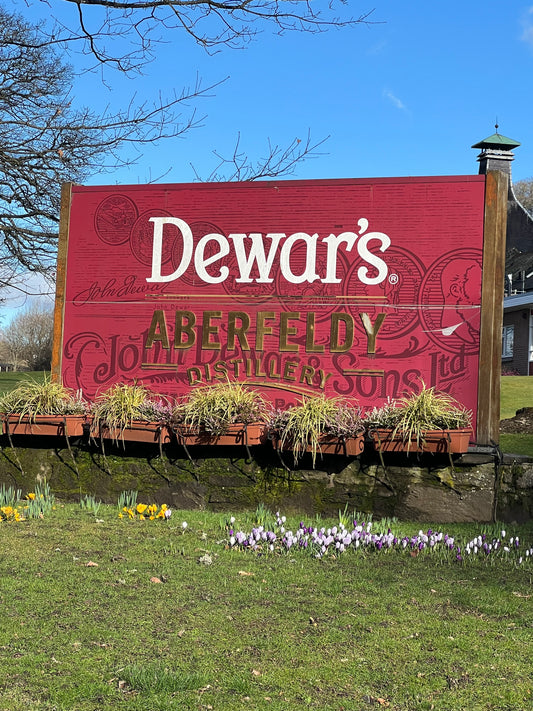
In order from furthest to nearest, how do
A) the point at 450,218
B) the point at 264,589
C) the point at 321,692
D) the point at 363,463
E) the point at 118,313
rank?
the point at 118,313 → the point at 450,218 → the point at 363,463 → the point at 264,589 → the point at 321,692

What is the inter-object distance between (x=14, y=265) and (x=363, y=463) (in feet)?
31.4

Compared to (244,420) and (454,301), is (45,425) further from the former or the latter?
(454,301)

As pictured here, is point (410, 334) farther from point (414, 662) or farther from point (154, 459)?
point (414, 662)

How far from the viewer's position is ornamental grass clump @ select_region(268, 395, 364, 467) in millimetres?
6023

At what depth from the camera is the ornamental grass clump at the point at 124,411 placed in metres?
6.49

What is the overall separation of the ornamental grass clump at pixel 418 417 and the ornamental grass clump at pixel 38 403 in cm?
281

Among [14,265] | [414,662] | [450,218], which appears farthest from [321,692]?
[14,265]

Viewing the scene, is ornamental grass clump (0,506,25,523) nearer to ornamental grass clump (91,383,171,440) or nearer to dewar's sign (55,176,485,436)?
ornamental grass clump (91,383,171,440)

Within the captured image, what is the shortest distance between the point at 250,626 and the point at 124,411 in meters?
3.26

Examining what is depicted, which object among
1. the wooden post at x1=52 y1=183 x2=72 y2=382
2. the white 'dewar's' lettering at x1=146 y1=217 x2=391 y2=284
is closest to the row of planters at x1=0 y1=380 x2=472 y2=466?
the wooden post at x1=52 y1=183 x2=72 y2=382

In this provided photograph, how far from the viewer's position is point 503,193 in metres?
6.77

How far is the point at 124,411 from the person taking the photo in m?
6.57

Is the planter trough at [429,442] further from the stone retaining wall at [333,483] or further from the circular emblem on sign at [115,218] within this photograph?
the circular emblem on sign at [115,218]

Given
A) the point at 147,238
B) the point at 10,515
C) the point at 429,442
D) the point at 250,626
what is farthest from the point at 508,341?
the point at 250,626
